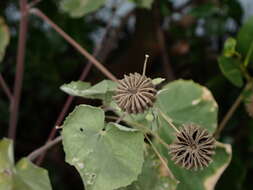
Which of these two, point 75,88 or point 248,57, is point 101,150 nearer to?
point 75,88

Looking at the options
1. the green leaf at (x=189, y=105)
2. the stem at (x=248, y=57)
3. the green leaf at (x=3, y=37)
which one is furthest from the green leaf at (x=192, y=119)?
the green leaf at (x=3, y=37)

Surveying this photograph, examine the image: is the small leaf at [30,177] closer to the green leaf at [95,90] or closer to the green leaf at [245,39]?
the green leaf at [95,90]

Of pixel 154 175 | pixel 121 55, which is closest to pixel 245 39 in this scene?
pixel 154 175

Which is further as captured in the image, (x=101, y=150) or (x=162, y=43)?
(x=162, y=43)

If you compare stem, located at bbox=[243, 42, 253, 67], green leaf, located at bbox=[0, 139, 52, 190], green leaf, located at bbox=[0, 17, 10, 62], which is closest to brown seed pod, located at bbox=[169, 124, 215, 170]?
green leaf, located at bbox=[0, 139, 52, 190]

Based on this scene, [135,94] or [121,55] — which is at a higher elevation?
[135,94]

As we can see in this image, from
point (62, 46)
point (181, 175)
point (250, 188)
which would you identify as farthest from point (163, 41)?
point (181, 175)

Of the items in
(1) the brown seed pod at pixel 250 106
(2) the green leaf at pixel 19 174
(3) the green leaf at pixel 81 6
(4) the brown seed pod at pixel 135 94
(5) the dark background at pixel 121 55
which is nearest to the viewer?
(4) the brown seed pod at pixel 135 94
